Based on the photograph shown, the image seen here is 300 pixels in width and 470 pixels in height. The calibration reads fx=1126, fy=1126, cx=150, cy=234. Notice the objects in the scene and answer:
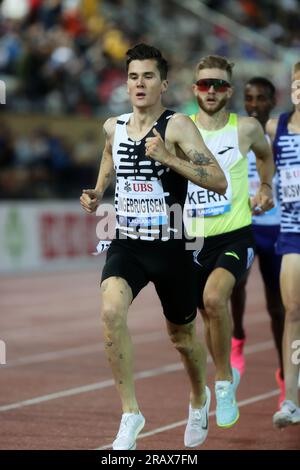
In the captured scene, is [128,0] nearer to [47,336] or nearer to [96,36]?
[96,36]

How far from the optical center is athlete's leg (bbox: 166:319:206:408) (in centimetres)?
758

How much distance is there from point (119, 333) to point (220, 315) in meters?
1.41

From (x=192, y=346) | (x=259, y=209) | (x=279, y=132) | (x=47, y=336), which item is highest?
(x=279, y=132)

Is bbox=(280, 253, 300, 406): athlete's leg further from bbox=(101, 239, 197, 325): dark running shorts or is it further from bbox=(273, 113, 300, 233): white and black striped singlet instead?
bbox=(101, 239, 197, 325): dark running shorts

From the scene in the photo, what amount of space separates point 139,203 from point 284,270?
177 centimetres

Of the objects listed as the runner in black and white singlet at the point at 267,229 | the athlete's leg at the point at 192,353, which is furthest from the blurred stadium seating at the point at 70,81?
the athlete's leg at the point at 192,353

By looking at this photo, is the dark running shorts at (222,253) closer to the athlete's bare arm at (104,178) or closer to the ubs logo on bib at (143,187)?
the athlete's bare arm at (104,178)

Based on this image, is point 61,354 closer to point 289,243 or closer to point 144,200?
point 289,243

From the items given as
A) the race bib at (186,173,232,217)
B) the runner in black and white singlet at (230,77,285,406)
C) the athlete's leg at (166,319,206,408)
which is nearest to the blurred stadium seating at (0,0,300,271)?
the runner in black and white singlet at (230,77,285,406)

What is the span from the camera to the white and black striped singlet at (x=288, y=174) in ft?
28.1

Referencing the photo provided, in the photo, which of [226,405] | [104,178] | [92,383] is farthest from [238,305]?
[104,178]

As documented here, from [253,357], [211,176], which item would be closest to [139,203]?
[211,176]

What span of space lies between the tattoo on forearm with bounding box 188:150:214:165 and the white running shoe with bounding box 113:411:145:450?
160cm

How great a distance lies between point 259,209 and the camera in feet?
27.9
